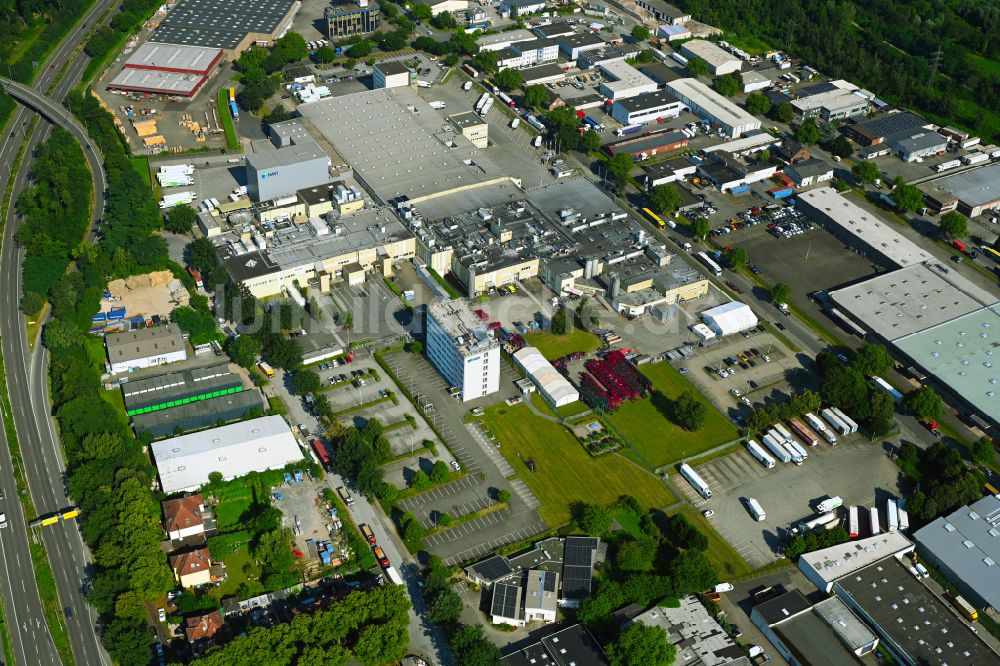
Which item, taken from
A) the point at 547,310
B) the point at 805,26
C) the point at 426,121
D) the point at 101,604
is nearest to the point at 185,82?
the point at 426,121

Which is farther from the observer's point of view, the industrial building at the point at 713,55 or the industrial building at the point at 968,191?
the industrial building at the point at 713,55

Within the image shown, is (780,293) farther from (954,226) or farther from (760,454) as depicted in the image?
(954,226)

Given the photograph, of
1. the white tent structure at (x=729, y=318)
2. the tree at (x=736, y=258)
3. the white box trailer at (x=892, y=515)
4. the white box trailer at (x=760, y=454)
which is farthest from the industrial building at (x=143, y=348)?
the white box trailer at (x=892, y=515)

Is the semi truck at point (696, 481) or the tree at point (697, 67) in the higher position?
the tree at point (697, 67)

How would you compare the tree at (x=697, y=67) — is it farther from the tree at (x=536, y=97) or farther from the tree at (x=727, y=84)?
the tree at (x=536, y=97)

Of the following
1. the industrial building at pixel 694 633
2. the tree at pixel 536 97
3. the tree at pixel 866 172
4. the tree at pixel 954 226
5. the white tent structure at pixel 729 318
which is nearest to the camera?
the industrial building at pixel 694 633

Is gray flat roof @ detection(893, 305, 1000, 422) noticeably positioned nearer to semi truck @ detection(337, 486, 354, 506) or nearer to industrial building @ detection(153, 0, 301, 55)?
semi truck @ detection(337, 486, 354, 506)
